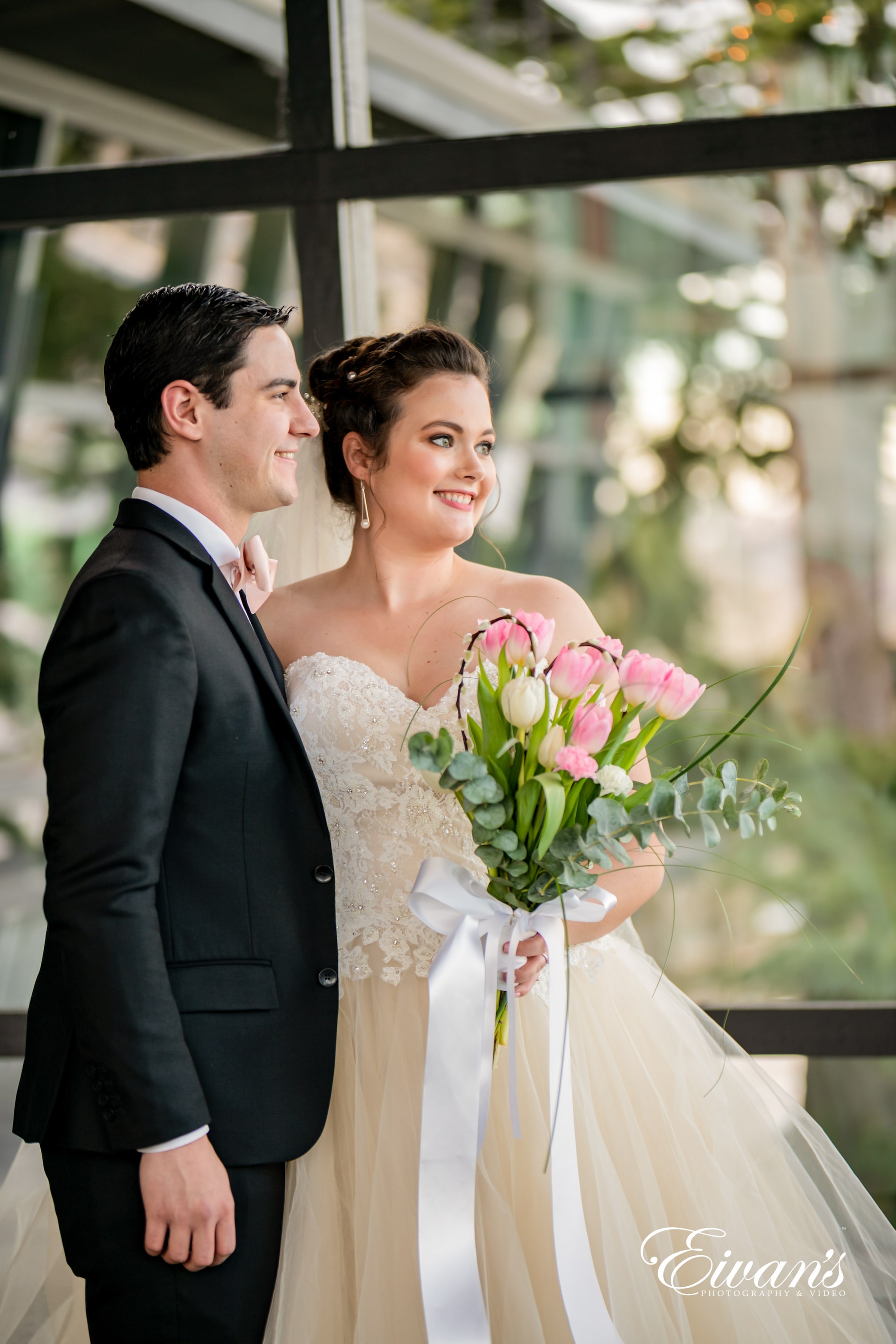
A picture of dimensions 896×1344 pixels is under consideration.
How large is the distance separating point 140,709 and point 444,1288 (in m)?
0.83

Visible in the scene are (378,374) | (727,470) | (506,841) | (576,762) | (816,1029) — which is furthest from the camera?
(727,470)

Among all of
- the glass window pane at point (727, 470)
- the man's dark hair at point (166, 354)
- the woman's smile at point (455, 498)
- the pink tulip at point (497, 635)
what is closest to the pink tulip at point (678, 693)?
the pink tulip at point (497, 635)

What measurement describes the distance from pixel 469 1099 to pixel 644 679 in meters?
0.61

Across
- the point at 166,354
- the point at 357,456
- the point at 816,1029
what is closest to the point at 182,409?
the point at 166,354

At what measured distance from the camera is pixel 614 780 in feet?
4.28

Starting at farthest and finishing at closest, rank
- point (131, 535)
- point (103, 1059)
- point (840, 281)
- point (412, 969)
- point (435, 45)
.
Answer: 1. point (840, 281)
2. point (435, 45)
3. point (412, 969)
4. point (131, 535)
5. point (103, 1059)

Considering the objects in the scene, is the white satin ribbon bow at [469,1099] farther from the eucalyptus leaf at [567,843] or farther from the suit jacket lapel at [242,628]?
the suit jacket lapel at [242,628]

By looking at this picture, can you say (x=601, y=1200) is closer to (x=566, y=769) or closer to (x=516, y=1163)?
(x=516, y=1163)

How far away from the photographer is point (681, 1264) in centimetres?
151

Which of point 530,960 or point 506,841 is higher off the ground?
point 506,841

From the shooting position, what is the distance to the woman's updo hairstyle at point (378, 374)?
188cm

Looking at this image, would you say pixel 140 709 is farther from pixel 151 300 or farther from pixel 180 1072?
pixel 151 300

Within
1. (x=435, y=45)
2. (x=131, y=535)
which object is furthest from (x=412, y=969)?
(x=435, y=45)

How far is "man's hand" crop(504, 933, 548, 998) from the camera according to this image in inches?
60.3
